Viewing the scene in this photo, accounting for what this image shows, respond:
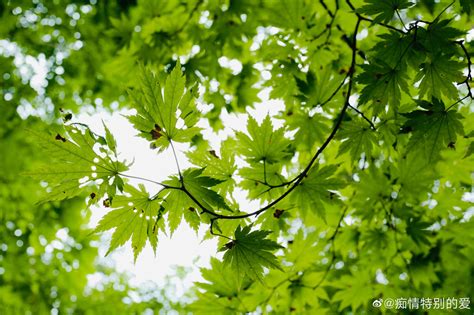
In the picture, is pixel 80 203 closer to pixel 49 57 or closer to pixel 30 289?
pixel 30 289

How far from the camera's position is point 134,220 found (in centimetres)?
131

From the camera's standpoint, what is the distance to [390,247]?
95.5 inches

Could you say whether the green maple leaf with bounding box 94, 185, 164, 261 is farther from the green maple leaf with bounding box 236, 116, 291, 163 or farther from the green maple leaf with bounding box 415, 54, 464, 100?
the green maple leaf with bounding box 415, 54, 464, 100

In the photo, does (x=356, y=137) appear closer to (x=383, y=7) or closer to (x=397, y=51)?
(x=397, y=51)

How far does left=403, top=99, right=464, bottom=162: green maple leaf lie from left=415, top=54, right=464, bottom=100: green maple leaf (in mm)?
59

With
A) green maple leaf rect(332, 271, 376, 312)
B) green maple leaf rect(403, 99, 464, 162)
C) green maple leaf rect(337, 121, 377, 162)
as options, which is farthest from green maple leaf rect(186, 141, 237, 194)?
green maple leaf rect(332, 271, 376, 312)

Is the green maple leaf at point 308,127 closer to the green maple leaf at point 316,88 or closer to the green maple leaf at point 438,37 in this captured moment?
the green maple leaf at point 316,88

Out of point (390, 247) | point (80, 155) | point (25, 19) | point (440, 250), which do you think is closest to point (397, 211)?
point (390, 247)

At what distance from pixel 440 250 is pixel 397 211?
713 millimetres

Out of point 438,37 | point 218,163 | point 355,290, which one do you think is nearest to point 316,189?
point 218,163

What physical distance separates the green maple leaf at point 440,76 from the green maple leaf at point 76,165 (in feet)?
3.92

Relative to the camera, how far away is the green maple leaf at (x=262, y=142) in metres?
1.69

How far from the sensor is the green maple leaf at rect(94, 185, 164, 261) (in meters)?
1.29

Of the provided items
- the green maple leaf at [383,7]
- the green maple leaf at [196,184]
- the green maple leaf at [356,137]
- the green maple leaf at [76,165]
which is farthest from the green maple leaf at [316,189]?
the green maple leaf at [76,165]
